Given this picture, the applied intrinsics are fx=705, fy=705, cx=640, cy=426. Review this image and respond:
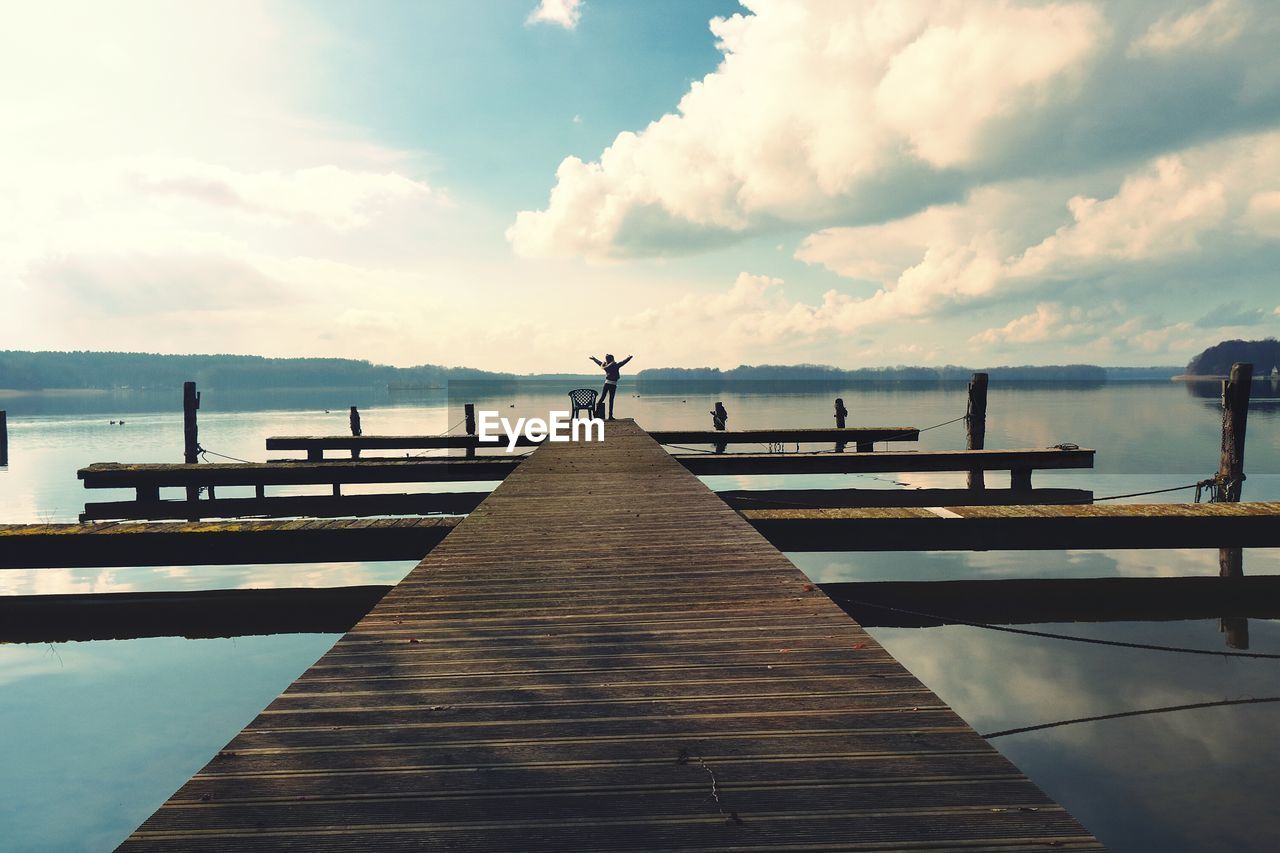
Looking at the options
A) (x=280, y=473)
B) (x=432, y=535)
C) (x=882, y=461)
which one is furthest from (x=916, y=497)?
(x=280, y=473)

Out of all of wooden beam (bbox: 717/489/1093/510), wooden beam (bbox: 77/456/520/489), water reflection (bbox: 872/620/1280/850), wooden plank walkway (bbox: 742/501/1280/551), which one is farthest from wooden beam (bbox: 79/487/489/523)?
water reflection (bbox: 872/620/1280/850)

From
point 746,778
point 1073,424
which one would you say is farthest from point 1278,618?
point 1073,424

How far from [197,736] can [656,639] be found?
694 centimetres

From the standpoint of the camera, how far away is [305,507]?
657 inches

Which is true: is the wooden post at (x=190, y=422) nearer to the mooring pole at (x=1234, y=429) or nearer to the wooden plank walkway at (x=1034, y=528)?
the wooden plank walkway at (x=1034, y=528)

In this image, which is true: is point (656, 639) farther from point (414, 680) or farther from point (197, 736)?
point (197, 736)

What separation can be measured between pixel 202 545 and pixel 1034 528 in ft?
33.0

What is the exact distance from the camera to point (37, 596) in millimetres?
11562

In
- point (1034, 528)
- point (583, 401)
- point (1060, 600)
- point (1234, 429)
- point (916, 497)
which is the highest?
point (583, 401)

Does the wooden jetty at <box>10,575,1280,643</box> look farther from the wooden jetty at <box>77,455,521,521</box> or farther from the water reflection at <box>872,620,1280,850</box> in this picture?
the wooden jetty at <box>77,455,521,521</box>

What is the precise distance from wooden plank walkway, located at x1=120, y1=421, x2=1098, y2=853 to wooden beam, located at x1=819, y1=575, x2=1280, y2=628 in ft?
20.0

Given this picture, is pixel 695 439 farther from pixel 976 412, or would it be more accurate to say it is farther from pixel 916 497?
pixel 976 412

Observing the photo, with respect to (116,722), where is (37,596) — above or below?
Answer: above

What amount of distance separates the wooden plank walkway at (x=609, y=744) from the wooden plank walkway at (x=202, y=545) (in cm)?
354
